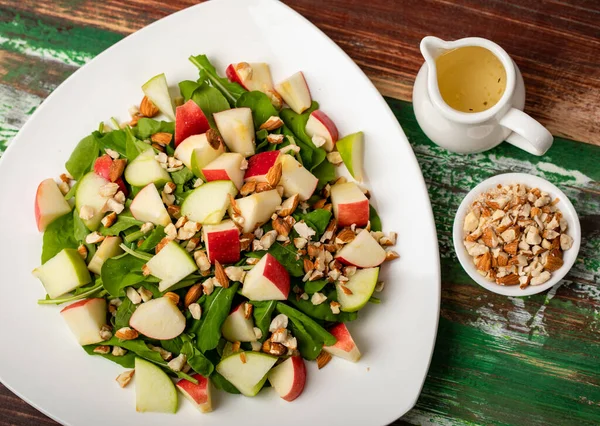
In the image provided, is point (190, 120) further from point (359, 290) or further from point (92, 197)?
point (359, 290)

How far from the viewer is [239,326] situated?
1367 mm

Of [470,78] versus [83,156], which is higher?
[470,78]

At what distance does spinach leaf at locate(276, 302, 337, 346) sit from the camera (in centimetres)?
136

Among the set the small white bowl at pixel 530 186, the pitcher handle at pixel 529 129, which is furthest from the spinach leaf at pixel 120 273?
the pitcher handle at pixel 529 129

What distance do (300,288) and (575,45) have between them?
37.3 inches

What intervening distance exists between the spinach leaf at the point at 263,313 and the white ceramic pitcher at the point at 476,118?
0.56 meters

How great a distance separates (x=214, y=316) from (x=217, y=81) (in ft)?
1.83

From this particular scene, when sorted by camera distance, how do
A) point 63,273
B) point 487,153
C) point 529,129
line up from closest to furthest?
point 529,129 → point 63,273 → point 487,153

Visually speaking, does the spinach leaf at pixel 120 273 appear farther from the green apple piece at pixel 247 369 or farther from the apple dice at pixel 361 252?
the apple dice at pixel 361 252

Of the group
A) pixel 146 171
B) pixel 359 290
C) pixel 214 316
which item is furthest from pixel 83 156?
pixel 359 290

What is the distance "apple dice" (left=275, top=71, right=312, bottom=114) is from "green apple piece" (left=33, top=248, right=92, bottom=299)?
0.62m

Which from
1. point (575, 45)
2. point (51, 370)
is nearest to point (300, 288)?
point (51, 370)

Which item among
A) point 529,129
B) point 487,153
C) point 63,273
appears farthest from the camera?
point 487,153

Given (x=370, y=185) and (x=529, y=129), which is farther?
(x=370, y=185)
